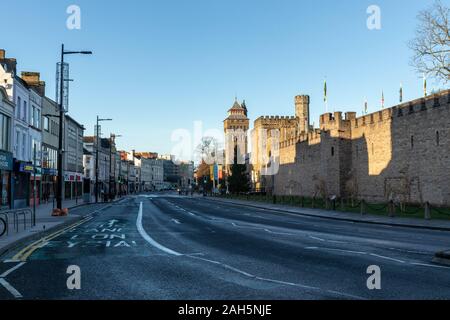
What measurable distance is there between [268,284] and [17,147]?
3672cm

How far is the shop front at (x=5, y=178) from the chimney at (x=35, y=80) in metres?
15.1

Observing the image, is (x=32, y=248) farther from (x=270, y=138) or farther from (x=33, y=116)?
(x=270, y=138)

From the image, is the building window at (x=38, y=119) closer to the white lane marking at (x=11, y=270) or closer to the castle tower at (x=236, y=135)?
the white lane marking at (x=11, y=270)

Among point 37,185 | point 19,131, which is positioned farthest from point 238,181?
point 19,131

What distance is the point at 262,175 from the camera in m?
96.9

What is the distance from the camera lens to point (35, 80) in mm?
50625

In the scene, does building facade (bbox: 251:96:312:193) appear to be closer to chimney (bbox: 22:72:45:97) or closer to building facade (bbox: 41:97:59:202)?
building facade (bbox: 41:97:59:202)

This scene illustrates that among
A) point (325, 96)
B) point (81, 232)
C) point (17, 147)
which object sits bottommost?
point (81, 232)

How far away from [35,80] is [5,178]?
18.0 m

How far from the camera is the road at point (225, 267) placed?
25.9 feet

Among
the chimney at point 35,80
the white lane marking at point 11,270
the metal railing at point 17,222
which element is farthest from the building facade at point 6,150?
the white lane marking at point 11,270

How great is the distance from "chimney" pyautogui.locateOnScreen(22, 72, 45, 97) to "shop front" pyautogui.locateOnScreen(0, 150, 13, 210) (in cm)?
1509
